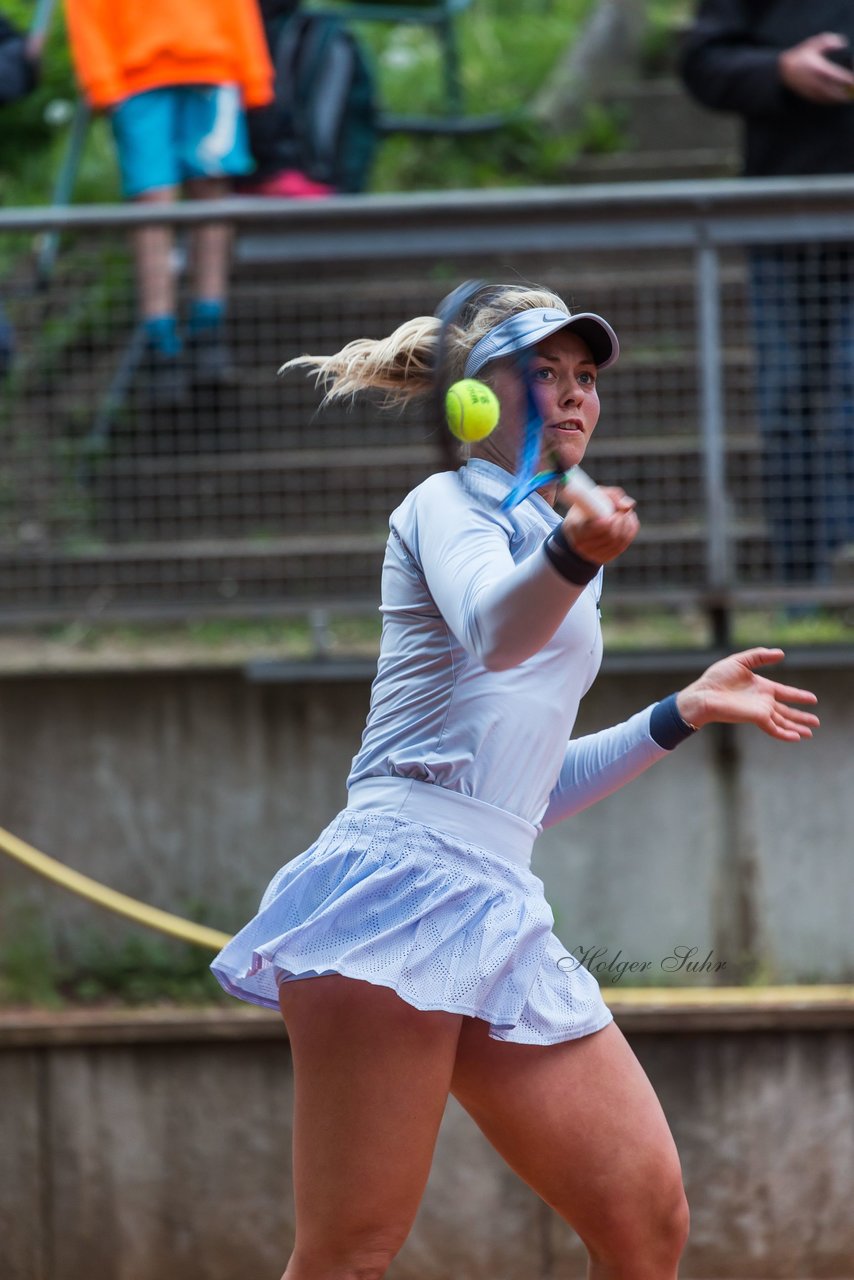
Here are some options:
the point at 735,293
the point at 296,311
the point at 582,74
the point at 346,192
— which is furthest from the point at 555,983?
the point at 582,74

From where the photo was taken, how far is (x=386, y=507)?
20.5 feet

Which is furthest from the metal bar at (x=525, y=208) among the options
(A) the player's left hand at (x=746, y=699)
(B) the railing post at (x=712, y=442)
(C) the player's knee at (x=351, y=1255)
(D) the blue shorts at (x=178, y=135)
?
(C) the player's knee at (x=351, y=1255)

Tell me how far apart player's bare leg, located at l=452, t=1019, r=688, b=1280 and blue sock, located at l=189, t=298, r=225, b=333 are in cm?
348

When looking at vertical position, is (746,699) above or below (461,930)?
above

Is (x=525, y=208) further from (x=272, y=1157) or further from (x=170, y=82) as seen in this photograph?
(x=272, y=1157)

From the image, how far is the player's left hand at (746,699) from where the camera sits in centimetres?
282

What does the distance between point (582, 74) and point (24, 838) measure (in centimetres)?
589

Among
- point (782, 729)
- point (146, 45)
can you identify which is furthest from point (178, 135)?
point (782, 729)

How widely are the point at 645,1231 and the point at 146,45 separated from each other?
496cm

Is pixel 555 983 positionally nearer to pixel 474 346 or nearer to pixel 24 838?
pixel 474 346

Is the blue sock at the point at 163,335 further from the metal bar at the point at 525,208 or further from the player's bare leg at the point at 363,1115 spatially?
the player's bare leg at the point at 363,1115

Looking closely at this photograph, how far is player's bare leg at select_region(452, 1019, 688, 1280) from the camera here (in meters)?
2.72

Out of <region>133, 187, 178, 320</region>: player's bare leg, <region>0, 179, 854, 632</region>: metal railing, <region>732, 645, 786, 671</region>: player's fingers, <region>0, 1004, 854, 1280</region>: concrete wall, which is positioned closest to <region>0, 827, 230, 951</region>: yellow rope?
<region>0, 1004, 854, 1280</region>: concrete wall

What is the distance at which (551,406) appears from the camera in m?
2.76
